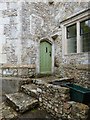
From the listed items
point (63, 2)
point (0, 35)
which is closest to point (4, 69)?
point (0, 35)

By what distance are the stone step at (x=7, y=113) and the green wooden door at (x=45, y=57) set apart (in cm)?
322

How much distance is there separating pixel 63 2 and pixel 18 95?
16.2 ft

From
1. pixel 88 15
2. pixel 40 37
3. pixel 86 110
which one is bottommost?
pixel 86 110

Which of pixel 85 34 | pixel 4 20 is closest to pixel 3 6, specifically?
pixel 4 20

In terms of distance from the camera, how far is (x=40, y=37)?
8.11 meters

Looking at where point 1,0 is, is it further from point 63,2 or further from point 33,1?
point 63,2

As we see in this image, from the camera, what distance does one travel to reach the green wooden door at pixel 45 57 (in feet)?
27.2

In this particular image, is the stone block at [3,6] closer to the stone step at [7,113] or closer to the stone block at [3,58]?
the stone block at [3,58]

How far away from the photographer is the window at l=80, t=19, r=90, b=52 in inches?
249

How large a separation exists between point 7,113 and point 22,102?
596 mm

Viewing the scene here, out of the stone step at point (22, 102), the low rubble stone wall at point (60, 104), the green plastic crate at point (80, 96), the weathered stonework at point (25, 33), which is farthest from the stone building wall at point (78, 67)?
the stone step at point (22, 102)

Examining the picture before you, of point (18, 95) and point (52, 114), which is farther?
point (18, 95)

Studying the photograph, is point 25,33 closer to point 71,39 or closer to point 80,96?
point 71,39

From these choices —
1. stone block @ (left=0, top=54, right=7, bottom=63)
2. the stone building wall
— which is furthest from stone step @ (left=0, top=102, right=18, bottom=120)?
the stone building wall
